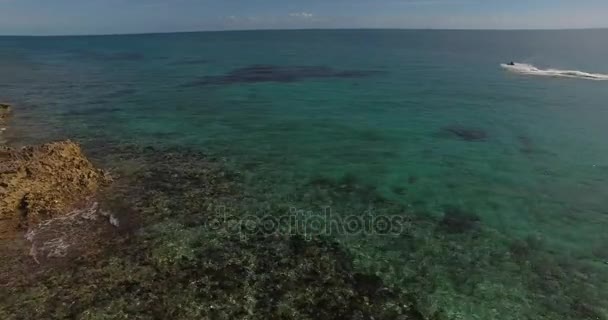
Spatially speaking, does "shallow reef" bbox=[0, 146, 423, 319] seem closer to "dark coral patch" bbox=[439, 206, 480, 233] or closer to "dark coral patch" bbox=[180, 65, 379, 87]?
"dark coral patch" bbox=[439, 206, 480, 233]

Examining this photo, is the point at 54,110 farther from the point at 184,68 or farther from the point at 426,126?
the point at 184,68

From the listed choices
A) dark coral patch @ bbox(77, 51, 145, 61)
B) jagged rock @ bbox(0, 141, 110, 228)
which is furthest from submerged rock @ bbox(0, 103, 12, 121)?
dark coral patch @ bbox(77, 51, 145, 61)

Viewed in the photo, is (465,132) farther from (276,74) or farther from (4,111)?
(4,111)

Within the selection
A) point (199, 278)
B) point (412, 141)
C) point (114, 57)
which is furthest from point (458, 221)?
point (114, 57)

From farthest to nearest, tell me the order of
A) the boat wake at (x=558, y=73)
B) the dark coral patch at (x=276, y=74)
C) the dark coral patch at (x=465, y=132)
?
the boat wake at (x=558, y=73)
the dark coral patch at (x=276, y=74)
the dark coral patch at (x=465, y=132)

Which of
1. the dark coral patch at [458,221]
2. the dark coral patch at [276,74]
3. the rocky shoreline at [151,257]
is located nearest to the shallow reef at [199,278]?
the rocky shoreline at [151,257]

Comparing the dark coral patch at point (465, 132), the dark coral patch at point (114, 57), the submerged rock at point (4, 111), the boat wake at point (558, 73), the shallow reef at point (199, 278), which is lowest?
the shallow reef at point (199, 278)

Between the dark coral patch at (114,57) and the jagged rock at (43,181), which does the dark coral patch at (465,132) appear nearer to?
the jagged rock at (43,181)
